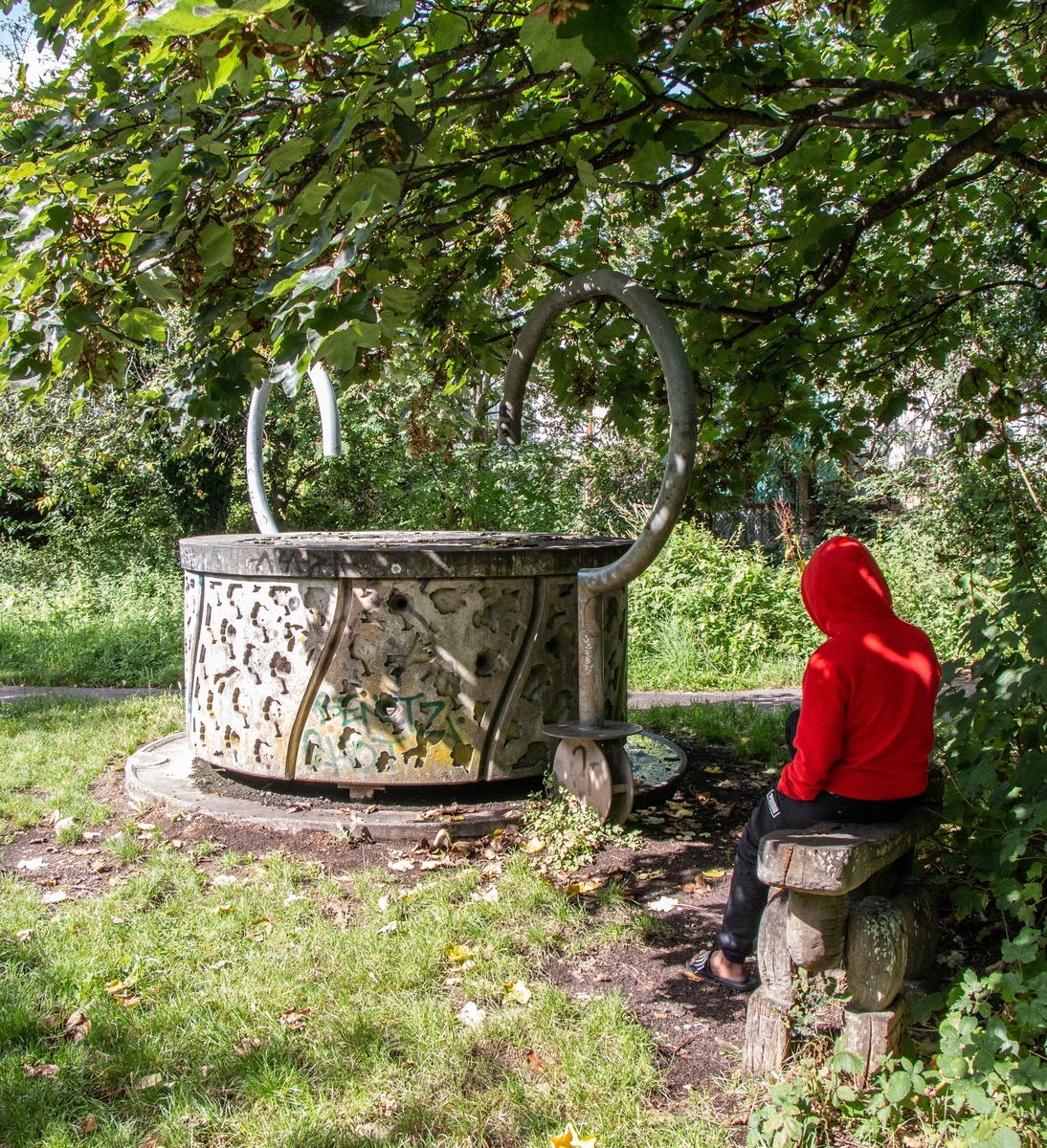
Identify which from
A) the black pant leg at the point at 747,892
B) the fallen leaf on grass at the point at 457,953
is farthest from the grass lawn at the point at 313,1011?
the black pant leg at the point at 747,892

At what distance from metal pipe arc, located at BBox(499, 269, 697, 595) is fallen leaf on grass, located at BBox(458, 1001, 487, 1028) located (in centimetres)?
181

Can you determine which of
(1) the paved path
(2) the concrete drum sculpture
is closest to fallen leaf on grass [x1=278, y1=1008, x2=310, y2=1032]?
(2) the concrete drum sculpture

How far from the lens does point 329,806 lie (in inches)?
192

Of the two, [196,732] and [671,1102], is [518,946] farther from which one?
[196,732]

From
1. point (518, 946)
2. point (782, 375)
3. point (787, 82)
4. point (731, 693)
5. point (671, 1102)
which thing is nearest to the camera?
point (671, 1102)

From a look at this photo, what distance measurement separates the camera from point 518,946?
348 cm

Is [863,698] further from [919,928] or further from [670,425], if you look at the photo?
[670,425]

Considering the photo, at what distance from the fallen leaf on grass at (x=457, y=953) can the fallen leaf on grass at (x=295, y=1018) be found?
0.52 meters

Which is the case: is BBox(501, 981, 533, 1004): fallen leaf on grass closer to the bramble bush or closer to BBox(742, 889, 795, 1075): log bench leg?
BBox(742, 889, 795, 1075): log bench leg

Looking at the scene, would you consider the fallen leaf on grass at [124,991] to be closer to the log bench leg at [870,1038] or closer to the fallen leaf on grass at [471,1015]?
the fallen leaf on grass at [471,1015]

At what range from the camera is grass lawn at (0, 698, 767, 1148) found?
2.52 m

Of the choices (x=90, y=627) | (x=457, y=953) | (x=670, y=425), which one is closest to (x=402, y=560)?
(x=670, y=425)

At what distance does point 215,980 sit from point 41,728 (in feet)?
14.4

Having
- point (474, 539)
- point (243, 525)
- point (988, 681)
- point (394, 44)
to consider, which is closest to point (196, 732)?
point (474, 539)
